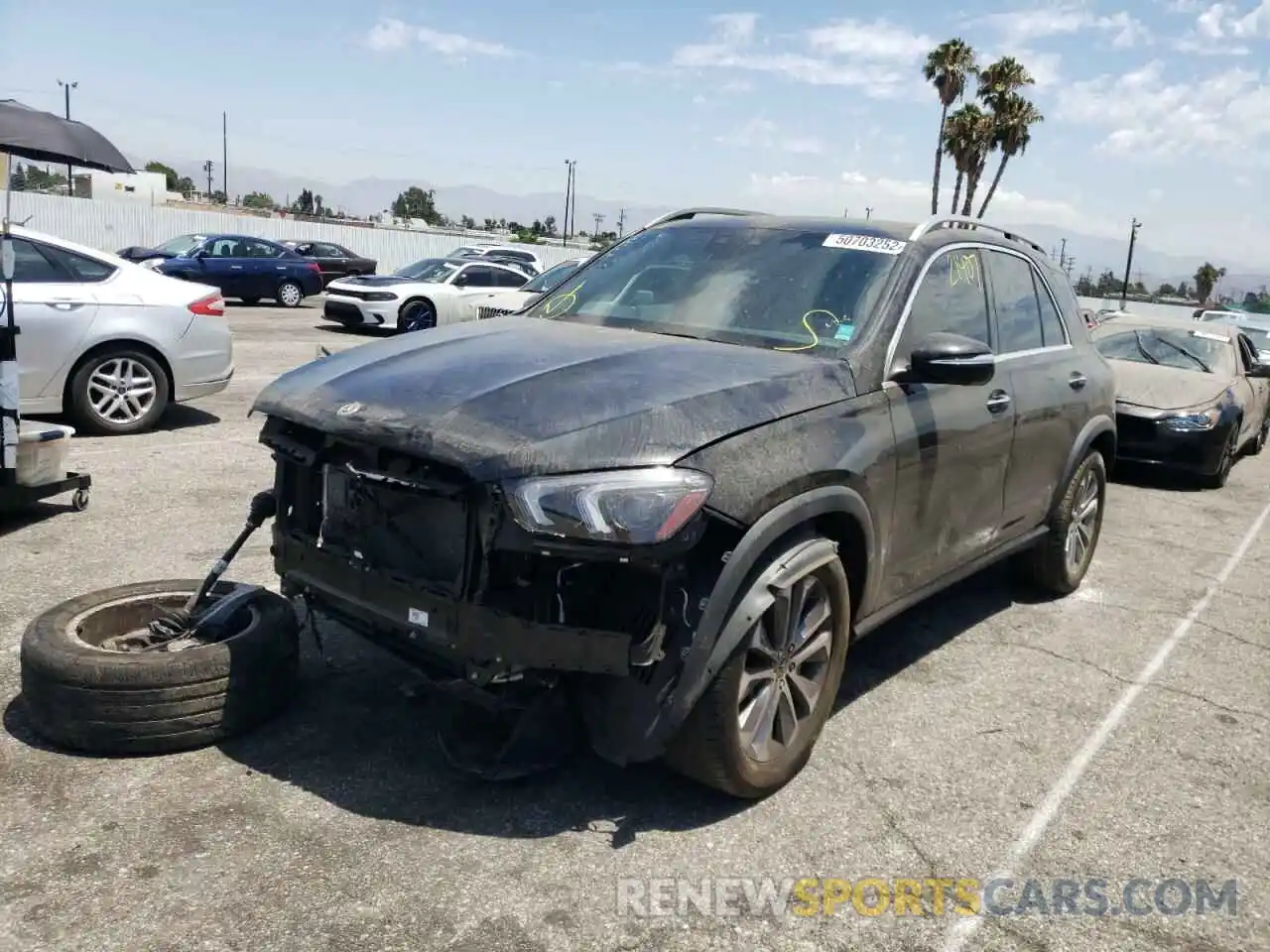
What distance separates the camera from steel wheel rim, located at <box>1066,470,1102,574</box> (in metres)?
5.76

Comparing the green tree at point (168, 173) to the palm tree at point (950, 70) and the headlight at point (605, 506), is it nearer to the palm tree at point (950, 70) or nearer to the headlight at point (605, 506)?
the palm tree at point (950, 70)

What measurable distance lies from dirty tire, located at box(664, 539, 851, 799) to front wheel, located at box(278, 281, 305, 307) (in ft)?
74.1

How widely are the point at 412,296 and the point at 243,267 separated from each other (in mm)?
7037

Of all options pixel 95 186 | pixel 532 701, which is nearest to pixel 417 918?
pixel 532 701

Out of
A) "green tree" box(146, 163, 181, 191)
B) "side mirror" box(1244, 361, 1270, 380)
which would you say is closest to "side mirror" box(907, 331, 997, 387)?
"side mirror" box(1244, 361, 1270, 380)

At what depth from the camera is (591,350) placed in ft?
12.0

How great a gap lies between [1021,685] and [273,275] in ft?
72.4

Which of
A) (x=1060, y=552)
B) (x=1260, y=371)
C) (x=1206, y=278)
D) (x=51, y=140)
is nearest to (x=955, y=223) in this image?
(x=1060, y=552)

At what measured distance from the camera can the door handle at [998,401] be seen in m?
4.51

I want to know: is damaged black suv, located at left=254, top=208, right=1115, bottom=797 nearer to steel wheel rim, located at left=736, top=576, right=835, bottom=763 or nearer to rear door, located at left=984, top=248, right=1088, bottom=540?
steel wheel rim, located at left=736, top=576, right=835, bottom=763

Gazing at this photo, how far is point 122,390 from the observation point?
322 inches

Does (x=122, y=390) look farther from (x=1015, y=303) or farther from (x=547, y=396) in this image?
(x=1015, y=303)

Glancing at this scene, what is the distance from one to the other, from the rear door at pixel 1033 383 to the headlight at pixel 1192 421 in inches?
179

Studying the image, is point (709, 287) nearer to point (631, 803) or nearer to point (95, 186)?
point (631, 803)
